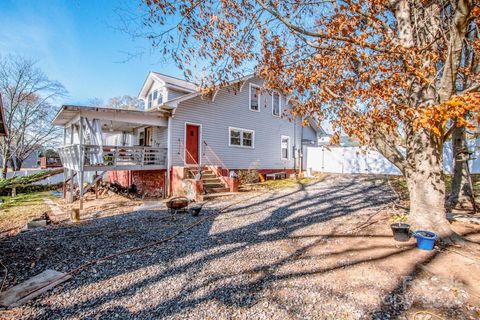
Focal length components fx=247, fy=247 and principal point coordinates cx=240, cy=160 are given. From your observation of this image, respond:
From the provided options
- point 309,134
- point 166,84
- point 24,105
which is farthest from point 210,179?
point 24,105

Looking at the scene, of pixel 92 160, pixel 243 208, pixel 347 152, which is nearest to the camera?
pixel 243 208

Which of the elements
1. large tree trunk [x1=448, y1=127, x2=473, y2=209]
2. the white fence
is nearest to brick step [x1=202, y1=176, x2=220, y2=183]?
large tree trunk [x1=448, y1=127, x2=473, y2=209]

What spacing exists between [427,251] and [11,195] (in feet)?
60.0

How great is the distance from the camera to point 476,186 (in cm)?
1031

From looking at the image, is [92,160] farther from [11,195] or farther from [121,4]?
[11,195]

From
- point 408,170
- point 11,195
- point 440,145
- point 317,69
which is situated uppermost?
point 317,69

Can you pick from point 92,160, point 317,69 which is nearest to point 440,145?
point 317,69

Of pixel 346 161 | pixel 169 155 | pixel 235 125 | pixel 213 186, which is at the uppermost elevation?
pixel 235 125

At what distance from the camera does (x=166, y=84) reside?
496 inches

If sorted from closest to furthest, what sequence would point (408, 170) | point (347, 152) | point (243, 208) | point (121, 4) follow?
point (121, 4)
point (408, 170)
point (243, 208)
point (347, 152)

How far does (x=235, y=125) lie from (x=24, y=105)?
18378 millimetres

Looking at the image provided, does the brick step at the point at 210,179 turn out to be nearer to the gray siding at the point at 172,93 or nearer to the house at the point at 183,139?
the house at the point at 183,139

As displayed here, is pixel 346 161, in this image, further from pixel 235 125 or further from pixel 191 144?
pixel 191 144

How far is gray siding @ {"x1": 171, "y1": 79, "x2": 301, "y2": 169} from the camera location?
469 inches
